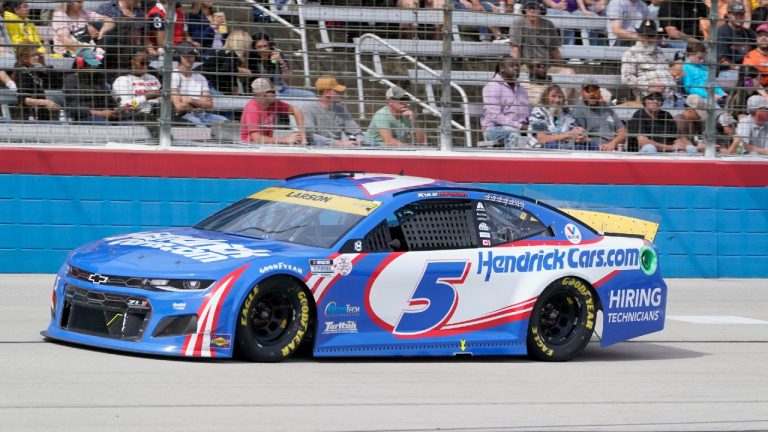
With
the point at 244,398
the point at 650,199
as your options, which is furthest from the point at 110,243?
the point at 650,199

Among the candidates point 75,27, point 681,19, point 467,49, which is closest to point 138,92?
point 75,27

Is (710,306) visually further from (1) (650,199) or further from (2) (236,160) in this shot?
(2) (236,160)

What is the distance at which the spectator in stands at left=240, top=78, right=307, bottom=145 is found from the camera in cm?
1276

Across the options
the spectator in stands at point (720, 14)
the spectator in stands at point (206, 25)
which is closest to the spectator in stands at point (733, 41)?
the spectator in stands at point (720, 14)

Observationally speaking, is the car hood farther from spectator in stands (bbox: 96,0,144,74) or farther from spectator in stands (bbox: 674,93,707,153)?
spectator in stands (bbox: 674,93,707,153)

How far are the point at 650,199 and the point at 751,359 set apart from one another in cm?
478

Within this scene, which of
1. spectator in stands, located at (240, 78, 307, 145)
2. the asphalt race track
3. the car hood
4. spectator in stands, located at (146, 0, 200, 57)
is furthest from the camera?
spectator in stands, located at (240, 78, 307, 145)

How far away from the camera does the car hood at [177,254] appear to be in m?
7.45

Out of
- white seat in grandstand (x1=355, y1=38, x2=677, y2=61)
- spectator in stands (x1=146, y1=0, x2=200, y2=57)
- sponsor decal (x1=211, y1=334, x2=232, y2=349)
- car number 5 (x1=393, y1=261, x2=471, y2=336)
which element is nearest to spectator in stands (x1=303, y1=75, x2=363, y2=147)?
white seat in grandstand (x1=355, y1=38, x2=677, y2=61)

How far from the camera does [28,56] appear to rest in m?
12.2

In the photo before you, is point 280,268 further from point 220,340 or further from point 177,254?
point 177,254

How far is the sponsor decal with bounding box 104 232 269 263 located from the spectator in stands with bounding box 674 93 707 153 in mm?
7642

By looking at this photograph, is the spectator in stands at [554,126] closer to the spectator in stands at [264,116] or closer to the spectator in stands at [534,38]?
the spectator in stands at [534,38]

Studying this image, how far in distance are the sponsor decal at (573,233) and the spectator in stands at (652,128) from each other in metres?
5.26
